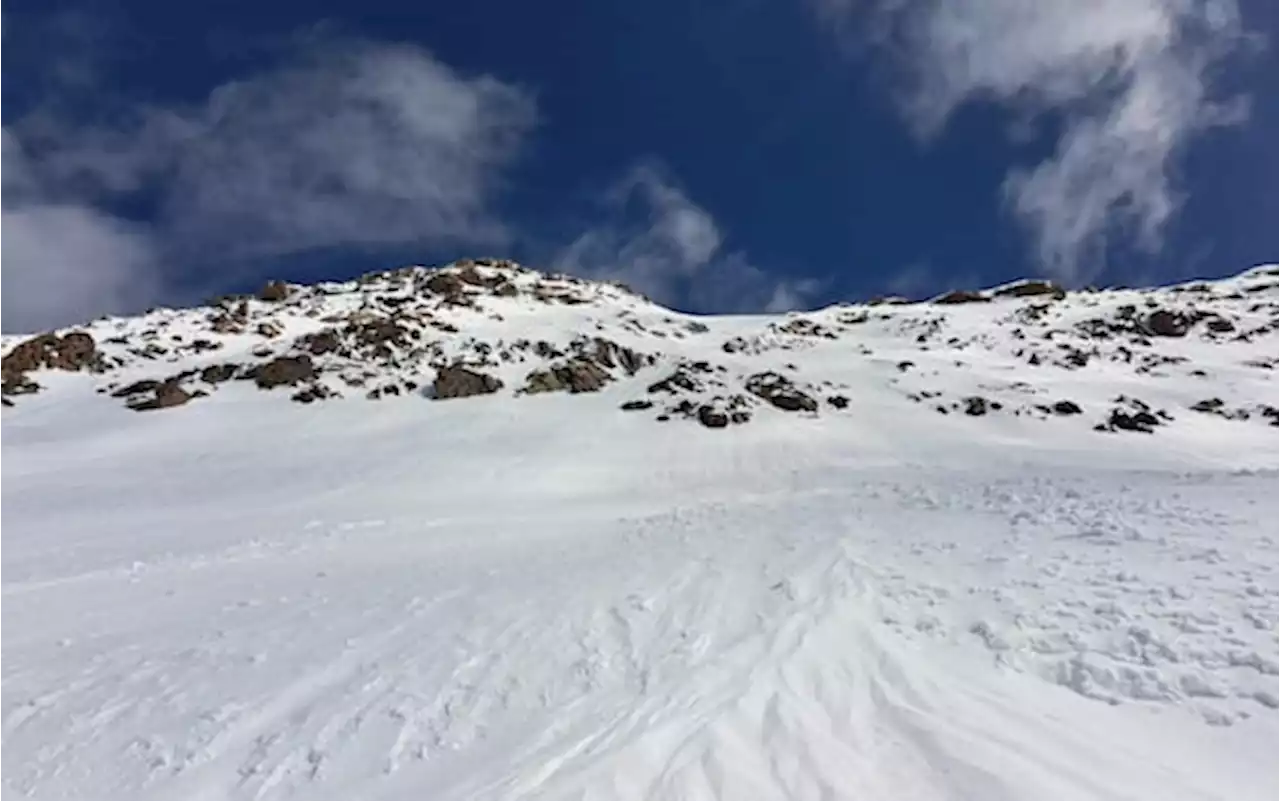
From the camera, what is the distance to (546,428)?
31.9 metres

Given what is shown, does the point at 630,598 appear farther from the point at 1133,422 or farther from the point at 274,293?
the point at 274,293

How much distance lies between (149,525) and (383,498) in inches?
201

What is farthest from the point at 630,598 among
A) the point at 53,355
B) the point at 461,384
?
the point at 53,355

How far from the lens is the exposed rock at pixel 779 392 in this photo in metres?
35.7

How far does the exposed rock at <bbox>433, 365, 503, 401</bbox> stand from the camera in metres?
36.7

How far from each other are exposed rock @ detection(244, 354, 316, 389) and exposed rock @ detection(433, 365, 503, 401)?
5364 mm

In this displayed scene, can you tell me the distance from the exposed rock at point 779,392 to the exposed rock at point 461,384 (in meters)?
10.8

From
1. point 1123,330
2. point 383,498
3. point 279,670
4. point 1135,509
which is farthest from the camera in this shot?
point 1123,330

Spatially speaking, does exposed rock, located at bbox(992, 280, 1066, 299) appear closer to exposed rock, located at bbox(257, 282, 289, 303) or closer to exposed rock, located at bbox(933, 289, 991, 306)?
exposed rock, located at bbox(933, 289, 991, 306)

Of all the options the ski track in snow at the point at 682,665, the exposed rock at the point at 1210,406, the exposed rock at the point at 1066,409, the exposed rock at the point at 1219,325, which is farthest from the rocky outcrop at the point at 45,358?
the exposed rock at the point at 1219,325

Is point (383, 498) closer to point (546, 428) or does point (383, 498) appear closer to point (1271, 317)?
point (546, 428)

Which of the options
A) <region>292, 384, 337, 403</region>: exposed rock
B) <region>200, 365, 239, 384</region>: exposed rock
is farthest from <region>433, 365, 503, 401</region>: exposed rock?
<region>200, 365, 239, 384</region>: exposed rock

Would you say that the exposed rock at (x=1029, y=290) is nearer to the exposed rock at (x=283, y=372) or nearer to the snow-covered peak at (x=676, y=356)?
the snow-covered peak at (x=676, y=356)

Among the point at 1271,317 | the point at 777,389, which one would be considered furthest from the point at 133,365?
the point at 1271,317
